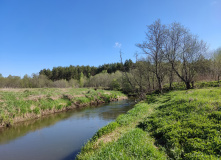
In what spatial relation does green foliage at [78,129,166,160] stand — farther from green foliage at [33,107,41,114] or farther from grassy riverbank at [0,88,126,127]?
green foliage at [33,107,41,114]

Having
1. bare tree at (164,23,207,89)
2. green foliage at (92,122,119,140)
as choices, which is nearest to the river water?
green foliage at (92,122,119,140)

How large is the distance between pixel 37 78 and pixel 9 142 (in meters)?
57.0

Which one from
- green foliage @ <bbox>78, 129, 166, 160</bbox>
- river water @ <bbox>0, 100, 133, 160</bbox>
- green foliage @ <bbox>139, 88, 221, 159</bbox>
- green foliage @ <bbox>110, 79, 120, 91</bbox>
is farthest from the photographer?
green foliage @ <bbox>110, 79, 120, 91</bbox>

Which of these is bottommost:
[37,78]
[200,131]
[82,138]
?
[82,138]

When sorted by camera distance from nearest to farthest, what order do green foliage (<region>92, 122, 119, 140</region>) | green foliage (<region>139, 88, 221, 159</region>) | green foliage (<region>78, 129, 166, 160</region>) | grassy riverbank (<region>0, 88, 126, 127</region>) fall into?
1. green foliage (<region>139, 88, 221, 159</region>)
2. green foliage (<region>78, 129, 166, 160</region>)
3. green foliage (<region>92, 122, 119, 140</region>)
4. grassy riverbank (<region>0, 88, 126, 127</region>)

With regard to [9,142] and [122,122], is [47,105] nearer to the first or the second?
[9,142]

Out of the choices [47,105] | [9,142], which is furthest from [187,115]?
[47,105]

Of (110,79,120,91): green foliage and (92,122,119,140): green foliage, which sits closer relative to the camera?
(92,122,119,140): green foliage

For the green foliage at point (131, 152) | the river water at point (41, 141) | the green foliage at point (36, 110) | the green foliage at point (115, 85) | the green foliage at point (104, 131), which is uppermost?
the green foliage at point (115, 85)

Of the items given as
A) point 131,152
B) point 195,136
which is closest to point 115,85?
point 195,136

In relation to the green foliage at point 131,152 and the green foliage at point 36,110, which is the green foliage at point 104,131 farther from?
the green foliage at point 36,110

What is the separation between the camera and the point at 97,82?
6644cm

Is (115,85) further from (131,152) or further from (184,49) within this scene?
(131,152)

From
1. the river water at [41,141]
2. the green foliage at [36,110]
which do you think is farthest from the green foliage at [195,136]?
the green foliage at [36,110]
